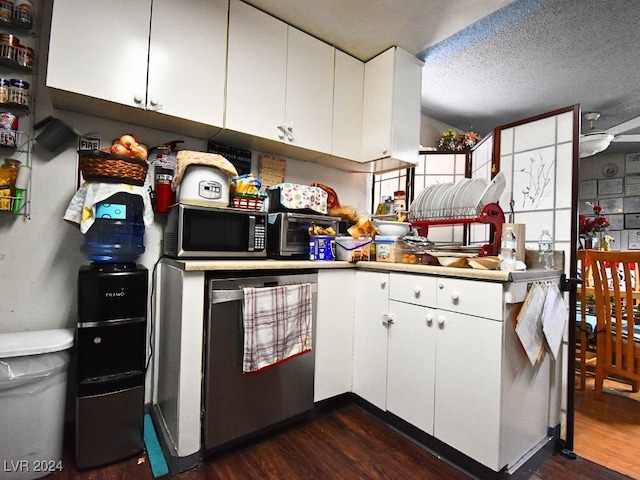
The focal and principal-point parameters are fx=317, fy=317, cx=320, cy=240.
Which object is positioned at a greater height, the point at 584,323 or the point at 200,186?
the point at 200,186

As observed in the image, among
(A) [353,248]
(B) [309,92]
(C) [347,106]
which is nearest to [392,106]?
(C) [347,106]

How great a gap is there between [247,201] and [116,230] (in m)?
0.65

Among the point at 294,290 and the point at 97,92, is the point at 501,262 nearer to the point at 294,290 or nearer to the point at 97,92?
the point at 294,290

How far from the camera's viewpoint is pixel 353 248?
1.98 meters

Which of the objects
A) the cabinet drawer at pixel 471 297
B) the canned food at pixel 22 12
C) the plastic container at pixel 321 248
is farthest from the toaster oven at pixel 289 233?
the canned food at pixel 22 12

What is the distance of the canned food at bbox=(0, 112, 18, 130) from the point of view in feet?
4.84

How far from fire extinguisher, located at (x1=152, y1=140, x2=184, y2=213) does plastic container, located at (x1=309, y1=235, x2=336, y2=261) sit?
85 centimetres

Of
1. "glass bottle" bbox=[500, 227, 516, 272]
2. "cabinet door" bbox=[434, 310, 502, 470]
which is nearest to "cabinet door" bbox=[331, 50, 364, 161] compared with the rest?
"glass bottle" bbox=[500, 227, 516, 272]

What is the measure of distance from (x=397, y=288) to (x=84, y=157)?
163 centimetres

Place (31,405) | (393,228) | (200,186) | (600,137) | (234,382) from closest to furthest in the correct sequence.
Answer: (31,405), (234,382), (200,186), (393,228), (600,137)

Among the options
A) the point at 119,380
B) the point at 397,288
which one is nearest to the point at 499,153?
the point at 397,288

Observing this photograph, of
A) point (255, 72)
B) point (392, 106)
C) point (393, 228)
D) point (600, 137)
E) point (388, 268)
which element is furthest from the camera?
point (600, 137)

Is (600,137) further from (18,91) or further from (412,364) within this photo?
(18,91)

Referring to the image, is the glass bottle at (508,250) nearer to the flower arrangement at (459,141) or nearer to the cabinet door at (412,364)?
the cabinet door at (412,364)
